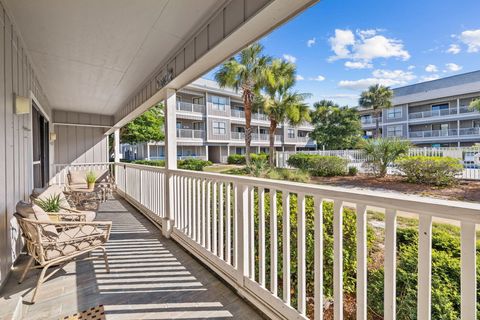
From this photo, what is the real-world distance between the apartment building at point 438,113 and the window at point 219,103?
1476 cm

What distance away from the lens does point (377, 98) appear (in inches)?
976

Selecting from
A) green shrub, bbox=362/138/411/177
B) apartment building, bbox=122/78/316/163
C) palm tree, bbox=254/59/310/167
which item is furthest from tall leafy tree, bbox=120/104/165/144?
green shrub, bbox=362/138/411/177

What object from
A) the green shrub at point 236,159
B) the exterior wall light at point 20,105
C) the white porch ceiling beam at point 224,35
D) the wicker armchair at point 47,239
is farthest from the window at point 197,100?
the wicker armchair at point 47,239

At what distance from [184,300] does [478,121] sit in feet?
87.3

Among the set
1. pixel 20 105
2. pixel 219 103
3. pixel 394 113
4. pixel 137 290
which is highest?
pixel 219 103

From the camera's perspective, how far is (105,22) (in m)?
2.60

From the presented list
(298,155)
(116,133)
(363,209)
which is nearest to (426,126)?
(298,155)

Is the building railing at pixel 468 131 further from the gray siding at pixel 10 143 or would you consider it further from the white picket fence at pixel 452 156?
the gray siding at pixel 10 143

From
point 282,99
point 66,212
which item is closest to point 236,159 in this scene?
point 282,99

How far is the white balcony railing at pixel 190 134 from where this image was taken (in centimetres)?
2090

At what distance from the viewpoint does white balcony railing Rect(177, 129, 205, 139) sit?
20.9 m

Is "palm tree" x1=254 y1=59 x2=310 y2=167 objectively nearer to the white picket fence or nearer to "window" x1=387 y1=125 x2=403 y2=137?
the white picket fence

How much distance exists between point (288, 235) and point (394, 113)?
2764 centimetres

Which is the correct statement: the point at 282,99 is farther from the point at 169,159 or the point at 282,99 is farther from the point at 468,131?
the point at 468,131
